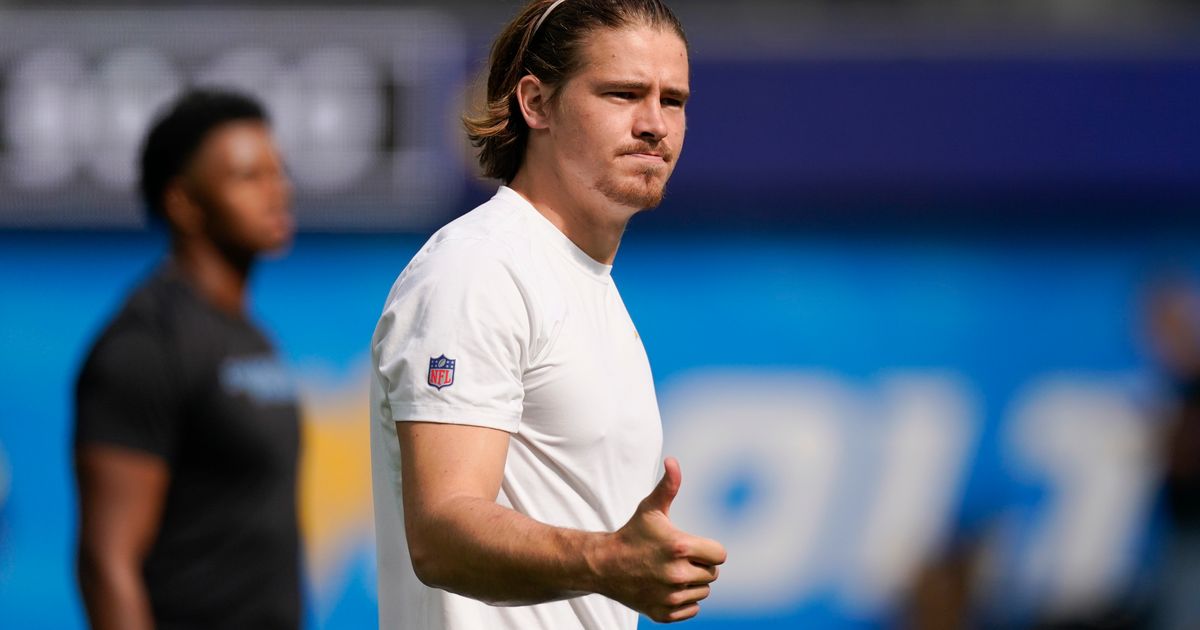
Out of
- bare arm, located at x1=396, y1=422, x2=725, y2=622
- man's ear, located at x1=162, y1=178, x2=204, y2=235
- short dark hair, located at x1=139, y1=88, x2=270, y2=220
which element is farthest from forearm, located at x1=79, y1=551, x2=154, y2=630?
bare arm, located at x1=396, y1=422, x2=725, y2=622

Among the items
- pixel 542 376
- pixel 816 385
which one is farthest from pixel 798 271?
pixel 542 376

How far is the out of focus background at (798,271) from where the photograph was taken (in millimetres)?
7395

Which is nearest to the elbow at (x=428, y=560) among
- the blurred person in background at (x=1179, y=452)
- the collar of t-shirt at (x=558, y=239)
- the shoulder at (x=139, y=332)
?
the collar of t-shirt at (x=558, y=239)

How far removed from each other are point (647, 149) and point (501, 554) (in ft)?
2.40

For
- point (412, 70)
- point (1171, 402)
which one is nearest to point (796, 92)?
point (412, 70)

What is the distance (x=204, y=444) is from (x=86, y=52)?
412 cm

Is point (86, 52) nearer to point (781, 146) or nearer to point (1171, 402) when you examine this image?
point (781, 146)

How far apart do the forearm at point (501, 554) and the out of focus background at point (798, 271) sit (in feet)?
17.6

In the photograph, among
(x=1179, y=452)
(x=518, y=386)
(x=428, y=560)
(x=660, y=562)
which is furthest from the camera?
(x=1179, y=452)

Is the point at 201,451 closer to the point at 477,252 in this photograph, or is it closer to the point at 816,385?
the point at 477,252

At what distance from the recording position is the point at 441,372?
2.14 m

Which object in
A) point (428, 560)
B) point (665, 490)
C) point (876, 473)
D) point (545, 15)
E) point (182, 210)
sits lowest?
point (876, 473)

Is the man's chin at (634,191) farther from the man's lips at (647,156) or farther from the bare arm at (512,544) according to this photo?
the bare arm at (512,544)

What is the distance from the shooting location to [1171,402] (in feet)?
25.1
